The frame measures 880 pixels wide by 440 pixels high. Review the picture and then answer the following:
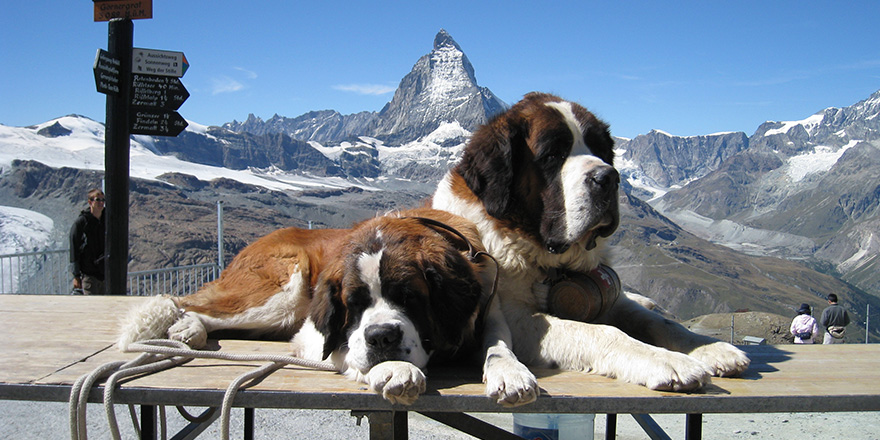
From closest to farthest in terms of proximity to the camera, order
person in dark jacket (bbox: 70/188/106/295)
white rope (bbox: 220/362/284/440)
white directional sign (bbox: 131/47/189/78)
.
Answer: white rope (bbox: 220/362/284/440)
white directional sign (bbox: 131/47/189/78)
person in dark jacket (bbox: 70/188/106/295)

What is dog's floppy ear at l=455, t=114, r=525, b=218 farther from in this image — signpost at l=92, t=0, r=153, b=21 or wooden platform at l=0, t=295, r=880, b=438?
signpost at l=92, t=0, r=153, b=21

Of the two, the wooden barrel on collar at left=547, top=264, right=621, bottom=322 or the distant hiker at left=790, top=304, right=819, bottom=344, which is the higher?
the wooden barrel on collar at left=547, top=264, right=621, bottom=322

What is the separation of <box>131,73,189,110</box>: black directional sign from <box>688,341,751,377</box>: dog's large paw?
23.1 feet

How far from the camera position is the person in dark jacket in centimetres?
996

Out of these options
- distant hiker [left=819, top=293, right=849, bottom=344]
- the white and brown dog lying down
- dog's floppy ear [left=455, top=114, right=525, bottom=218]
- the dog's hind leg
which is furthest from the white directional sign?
distant hiker [left=819, top=293, right=849, bottom=344]

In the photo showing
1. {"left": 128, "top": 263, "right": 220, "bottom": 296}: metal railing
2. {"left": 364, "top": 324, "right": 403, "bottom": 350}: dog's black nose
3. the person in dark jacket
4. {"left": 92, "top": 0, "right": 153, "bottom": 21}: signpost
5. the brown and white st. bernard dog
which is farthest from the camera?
{"left": 128, "top": 263, "right": 220, "bottom": 296}: metal railing

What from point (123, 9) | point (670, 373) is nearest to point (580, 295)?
point (670, 373)

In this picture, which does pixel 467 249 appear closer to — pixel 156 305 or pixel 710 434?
pixel 156 305

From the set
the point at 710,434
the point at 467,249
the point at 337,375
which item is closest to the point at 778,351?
the point at 467,249

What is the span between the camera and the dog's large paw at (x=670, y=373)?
2.22 m

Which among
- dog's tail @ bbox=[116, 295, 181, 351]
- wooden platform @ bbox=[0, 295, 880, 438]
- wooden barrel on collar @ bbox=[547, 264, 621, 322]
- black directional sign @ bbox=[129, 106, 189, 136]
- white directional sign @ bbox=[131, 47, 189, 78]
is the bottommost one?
wooden platform @ bbox=[0, 295, 880, 438]

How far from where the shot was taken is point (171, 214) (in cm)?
16188

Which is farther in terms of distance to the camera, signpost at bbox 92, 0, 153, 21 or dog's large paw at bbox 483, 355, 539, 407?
signpost at bbox 92, 0, 153, 21

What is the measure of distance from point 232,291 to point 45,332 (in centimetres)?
98
